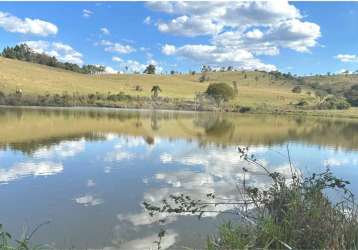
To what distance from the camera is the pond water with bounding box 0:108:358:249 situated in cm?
1130

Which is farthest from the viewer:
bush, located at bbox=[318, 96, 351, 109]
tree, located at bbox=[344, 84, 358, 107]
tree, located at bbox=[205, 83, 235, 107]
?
tree, located at bbox=[344, 84, 358, 107]

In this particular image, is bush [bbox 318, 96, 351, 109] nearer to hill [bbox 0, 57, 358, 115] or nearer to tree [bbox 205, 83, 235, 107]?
hill [bbox 0, 57, 358, 115]

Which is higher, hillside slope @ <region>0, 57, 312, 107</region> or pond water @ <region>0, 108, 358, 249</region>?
hillside slope @ <region>0, 57, 312, 107</region>

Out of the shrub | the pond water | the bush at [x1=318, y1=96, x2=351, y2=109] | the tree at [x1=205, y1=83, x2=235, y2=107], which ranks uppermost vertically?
the tree at [x1=205, y1=83, x2=235, y2=107]

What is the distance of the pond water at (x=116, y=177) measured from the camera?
11.3 meters

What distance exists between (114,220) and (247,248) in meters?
6.43

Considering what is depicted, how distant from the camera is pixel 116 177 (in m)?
18.5

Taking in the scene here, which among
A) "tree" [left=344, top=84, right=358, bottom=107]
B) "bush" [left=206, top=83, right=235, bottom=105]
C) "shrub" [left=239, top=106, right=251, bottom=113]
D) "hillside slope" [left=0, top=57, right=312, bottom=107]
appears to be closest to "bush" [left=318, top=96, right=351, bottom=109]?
"hillside slope" [left=0, top=57, right=312, bottom=107]

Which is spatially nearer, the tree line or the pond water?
the pond water

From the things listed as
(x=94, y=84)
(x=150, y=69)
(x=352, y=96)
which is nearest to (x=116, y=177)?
(x=94, y=84)

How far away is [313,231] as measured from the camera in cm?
688

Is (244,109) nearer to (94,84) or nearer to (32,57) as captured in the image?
(94,84)

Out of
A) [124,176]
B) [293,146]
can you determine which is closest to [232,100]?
[293,146]

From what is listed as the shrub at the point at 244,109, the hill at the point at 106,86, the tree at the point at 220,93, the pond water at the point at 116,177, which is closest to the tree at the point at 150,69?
the hill at the point at 106,86
